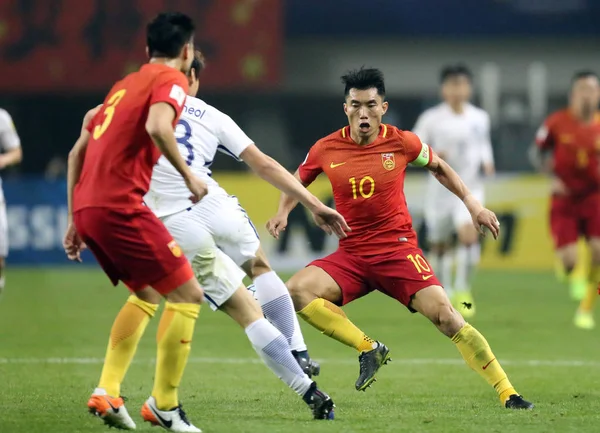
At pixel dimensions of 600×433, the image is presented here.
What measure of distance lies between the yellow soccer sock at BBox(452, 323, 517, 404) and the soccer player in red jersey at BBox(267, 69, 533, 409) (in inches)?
11.3

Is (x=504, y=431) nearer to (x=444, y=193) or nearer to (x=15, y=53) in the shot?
(x=444, y=193)

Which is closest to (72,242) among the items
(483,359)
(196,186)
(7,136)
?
(196,186)

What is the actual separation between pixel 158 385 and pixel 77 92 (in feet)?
52.5

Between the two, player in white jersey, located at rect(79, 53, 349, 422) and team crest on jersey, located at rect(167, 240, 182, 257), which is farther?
player in white jersey, located at rect(79, 53, 349, 422)

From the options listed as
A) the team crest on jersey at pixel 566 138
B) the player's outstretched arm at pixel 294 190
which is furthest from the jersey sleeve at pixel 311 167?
the team crest on jersey at pixel 566 138

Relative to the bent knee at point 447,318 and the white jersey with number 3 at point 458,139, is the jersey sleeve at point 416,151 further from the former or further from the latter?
the white jersey with number 3 at point 458,139

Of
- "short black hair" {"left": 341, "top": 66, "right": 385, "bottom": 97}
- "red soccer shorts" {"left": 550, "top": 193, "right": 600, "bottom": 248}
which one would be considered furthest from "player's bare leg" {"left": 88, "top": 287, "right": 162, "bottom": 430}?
"red soccer shorts" {"left": 550, "top": 193, "right": 600, "bottom": 248}

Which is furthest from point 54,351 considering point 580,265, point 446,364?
point 580,265

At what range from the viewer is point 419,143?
783 cm

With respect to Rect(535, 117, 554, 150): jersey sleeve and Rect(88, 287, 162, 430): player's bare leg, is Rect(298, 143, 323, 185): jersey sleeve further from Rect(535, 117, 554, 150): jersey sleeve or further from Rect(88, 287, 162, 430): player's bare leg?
Rect(535, 117, 554, 150): jersey sleeve

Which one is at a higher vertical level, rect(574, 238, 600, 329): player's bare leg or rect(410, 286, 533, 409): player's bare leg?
rect(410, 286, 533, 409): player's bare leg

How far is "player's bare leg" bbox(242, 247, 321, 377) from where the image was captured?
24.8 ft

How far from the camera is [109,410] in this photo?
240 inches

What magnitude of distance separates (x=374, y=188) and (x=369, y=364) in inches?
44.4
